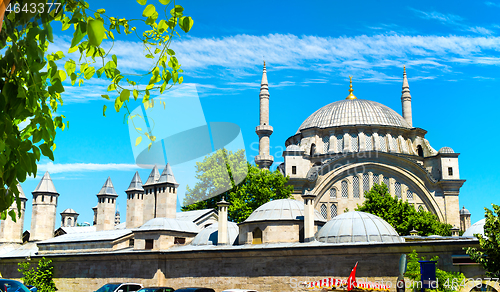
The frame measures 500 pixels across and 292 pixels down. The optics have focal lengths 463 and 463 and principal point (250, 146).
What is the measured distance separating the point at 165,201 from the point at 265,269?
644 inches

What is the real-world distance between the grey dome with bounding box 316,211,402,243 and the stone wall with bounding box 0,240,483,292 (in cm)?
209

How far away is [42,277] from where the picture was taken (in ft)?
84.2

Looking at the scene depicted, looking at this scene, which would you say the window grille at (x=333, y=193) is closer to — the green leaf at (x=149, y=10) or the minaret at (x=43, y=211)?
the minaret at (x=43, y=211)

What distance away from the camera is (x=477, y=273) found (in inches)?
644

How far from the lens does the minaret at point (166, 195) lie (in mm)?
34125

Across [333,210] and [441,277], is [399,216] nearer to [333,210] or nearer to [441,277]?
[333,210]

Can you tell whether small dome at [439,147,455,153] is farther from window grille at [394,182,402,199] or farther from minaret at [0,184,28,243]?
minaret at [0,184,28,243]

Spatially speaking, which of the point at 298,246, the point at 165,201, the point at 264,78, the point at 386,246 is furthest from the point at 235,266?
the point at 264,78

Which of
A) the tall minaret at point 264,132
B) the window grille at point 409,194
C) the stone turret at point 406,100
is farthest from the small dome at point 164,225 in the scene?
the stone turret at point 406,100

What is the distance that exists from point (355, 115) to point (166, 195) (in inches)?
937

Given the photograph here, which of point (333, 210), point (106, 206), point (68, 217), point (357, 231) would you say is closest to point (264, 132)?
point (333, 210)

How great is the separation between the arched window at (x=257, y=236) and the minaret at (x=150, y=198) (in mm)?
14232

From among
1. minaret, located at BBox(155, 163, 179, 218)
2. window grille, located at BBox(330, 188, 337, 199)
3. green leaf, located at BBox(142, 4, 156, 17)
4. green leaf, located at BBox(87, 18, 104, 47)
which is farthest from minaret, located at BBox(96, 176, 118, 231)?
Answer: green leaf, located at BBox(87, 18, 104, 47)

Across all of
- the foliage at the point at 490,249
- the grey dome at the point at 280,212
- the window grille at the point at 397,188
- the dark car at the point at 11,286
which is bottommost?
the dark car at the point at 11,286
